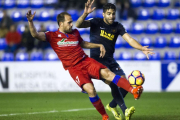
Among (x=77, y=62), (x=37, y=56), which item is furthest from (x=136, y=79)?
(x=37, y=56)

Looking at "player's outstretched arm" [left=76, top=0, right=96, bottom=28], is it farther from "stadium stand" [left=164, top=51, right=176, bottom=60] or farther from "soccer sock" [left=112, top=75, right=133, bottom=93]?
"stadium stand" [left=164, top=51, right=176, bottom=60]

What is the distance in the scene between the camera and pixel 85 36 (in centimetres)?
1733

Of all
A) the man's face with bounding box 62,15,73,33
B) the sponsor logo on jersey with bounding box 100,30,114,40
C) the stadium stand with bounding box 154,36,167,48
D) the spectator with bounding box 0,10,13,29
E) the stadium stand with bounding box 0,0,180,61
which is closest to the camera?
the man's face with bounding box 62,15,73,33

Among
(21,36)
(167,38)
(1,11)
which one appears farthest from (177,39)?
(1,11)

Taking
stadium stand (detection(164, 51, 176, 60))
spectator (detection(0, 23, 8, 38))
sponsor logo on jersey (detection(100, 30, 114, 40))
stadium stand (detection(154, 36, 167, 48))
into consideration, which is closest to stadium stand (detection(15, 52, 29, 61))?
spectator (detection(0, 23, 8, 38))

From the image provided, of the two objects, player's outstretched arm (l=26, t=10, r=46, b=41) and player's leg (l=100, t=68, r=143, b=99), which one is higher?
player's outstretched arm (l=26, t=10, r=46, b=41)

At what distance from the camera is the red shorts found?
5.98 meters

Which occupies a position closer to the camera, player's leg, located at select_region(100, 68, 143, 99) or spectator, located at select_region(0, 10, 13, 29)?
player's leg, located at select_region(100, 68, 143, 99)

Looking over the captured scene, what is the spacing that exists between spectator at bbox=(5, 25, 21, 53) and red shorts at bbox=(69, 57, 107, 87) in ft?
35.2

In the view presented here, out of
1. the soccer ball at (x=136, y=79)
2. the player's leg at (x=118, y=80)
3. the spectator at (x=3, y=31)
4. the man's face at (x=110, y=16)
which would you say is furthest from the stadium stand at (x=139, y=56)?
the player's leg at (x=118, y=80)

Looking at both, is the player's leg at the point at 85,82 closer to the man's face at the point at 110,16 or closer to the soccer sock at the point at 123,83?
the soccer sock at the point at 123,83

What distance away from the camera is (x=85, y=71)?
609cm

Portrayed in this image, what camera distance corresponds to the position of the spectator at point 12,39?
53.7 ft

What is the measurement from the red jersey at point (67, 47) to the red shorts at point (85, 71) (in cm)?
10
